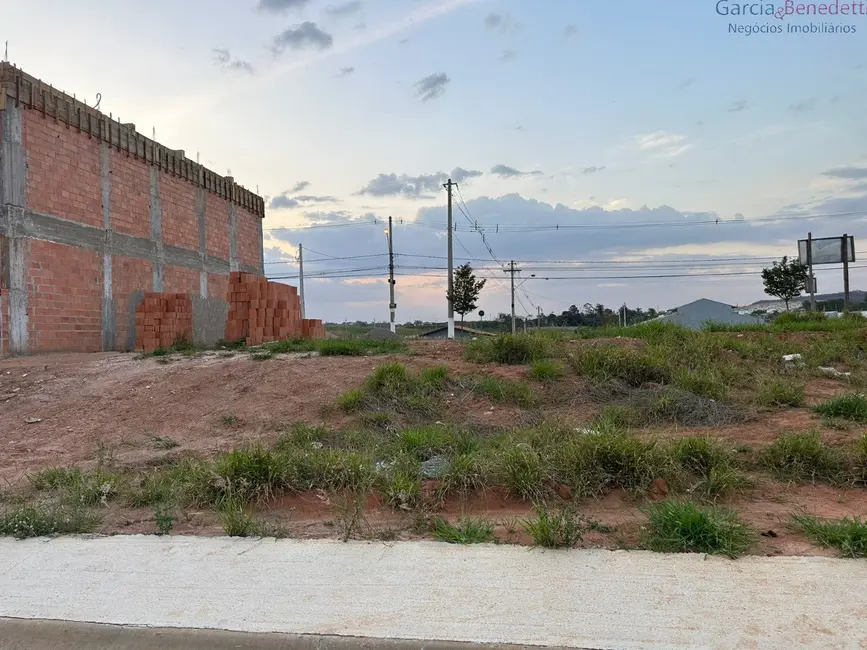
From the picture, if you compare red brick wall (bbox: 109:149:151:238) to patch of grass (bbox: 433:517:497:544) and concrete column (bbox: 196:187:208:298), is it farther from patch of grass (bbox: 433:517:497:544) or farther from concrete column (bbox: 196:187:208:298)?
patch of grass (bbox: 433:517:497:544)

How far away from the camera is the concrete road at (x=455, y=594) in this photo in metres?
2.95

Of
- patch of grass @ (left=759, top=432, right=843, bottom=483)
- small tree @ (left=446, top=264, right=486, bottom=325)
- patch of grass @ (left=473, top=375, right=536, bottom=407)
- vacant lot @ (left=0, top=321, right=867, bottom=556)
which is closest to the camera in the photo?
vacant lot @ (left=0, top=321, right=867, bottom=556)

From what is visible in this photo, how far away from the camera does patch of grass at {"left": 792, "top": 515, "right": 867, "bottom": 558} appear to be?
146 inches

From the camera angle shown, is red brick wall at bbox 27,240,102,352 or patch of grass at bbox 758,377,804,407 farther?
red brick wall at bbox 27,240,102,352

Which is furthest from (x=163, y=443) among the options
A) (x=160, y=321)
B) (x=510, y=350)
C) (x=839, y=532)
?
(x=160, y=321)

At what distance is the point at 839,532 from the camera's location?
3887mm

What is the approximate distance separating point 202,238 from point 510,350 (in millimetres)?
15707

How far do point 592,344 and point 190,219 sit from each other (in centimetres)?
1626

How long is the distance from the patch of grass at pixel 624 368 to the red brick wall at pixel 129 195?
14.6m

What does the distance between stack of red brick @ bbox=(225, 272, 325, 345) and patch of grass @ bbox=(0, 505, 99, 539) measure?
12.2 metres

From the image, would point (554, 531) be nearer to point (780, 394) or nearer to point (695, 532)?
point (695, 532)

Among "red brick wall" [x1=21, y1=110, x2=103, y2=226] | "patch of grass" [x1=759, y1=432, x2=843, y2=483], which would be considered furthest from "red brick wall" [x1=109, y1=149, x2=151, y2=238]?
"patch of grass" [x1=759, y1=432, x2=843, y2=483]

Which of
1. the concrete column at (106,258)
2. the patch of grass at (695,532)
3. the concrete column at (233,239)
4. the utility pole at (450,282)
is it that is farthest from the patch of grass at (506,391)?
the utility pole at (450,282)

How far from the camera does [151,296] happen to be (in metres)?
17.4
